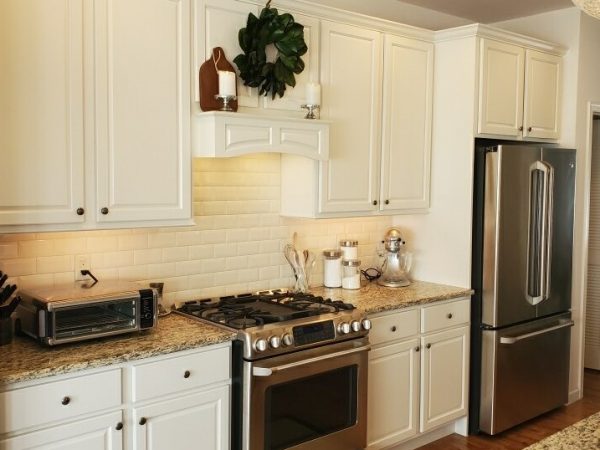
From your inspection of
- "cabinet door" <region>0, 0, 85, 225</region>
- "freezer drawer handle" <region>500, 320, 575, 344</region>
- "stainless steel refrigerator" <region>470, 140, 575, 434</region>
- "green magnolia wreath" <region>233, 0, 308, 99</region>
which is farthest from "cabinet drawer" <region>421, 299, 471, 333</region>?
"cabinet door" <region>0, 0, 85, 225</region>

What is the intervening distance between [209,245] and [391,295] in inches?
42.1

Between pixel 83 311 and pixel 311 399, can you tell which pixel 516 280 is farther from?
pixel 83 311

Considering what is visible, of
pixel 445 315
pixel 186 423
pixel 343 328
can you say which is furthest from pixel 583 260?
pixel 186 423

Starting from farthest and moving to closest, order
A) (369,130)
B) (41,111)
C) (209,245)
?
(369,130)
(209,245)
(41,111)

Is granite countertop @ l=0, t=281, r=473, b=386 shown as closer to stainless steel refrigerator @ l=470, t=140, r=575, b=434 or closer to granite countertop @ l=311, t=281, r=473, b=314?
granite countertop @ l=311, t=281, r=473, b=314

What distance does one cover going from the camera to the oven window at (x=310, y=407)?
2.90m

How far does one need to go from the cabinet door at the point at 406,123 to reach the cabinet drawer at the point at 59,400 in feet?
6.45

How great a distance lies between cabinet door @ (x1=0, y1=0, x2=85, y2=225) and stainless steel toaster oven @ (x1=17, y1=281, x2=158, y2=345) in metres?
0.31

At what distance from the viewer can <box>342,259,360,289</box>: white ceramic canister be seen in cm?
387

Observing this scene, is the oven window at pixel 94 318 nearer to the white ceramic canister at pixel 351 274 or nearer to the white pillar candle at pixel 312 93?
the white pillar candle at pixel 312 93

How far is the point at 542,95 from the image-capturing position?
435 centimetres

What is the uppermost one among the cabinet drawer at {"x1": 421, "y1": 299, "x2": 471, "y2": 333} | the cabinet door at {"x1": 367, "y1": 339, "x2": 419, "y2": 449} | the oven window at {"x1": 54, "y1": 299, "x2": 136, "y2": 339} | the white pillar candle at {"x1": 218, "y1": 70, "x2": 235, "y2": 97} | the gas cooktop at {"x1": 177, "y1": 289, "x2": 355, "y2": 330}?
the white pillar candle at {"x1": 218, "y1": 70, "x2": 235, "y2": 97}

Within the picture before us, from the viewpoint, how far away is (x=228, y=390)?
2.84 m

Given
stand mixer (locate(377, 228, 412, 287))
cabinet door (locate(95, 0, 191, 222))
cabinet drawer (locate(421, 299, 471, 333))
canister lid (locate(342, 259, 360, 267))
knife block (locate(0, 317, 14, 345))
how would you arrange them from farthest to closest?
stand mixer (locate(377, 228, 412, 287)) → canister lid (locate(342, 259, 360, 267)) → cabinet drawer (locate(421, 299, 471, 333)) → cabinet door (locate(95, 0, 191, 222)) → knife block (locate(0, 317, 14, 345))
